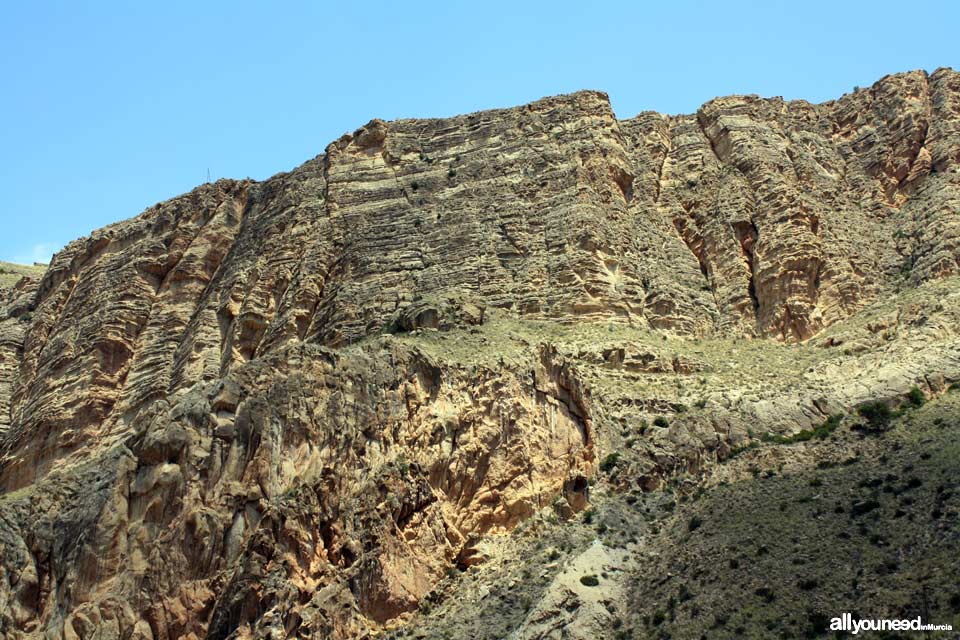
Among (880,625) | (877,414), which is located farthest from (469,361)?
(880,625)

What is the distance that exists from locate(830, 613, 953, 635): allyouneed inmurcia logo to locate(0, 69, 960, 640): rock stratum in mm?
694

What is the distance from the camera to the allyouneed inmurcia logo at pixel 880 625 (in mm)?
34344

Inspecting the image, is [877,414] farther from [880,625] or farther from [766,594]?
[880,625]

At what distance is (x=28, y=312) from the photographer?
86.0 meters

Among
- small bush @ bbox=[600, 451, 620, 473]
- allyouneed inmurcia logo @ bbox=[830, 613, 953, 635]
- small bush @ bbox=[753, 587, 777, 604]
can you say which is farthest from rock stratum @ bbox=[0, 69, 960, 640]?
small bush @ bbox=[753, 587, 777, 604]

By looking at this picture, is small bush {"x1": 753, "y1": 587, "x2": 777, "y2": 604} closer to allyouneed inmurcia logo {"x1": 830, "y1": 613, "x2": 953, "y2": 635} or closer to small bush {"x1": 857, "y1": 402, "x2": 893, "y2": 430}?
allyouneed inmurcia logo {"x1": 830, "y1": 613, "x2": 953, "y2": 635}

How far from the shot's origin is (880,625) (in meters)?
35.5

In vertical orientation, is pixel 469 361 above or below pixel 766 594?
above

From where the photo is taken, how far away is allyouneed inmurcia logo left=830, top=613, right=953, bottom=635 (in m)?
34.3

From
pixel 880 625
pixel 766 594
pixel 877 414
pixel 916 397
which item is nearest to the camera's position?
pixel 880 625

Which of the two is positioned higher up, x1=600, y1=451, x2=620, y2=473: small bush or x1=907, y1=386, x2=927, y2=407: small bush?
x1=907, y1=386, x2=927, y2=407: small bush

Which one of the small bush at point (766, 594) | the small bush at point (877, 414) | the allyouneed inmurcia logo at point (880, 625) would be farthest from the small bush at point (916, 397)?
the allyouneed inmurcia logo at point (880, 625)

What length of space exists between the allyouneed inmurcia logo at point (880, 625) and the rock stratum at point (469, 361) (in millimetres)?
694

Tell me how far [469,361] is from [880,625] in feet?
72.5
